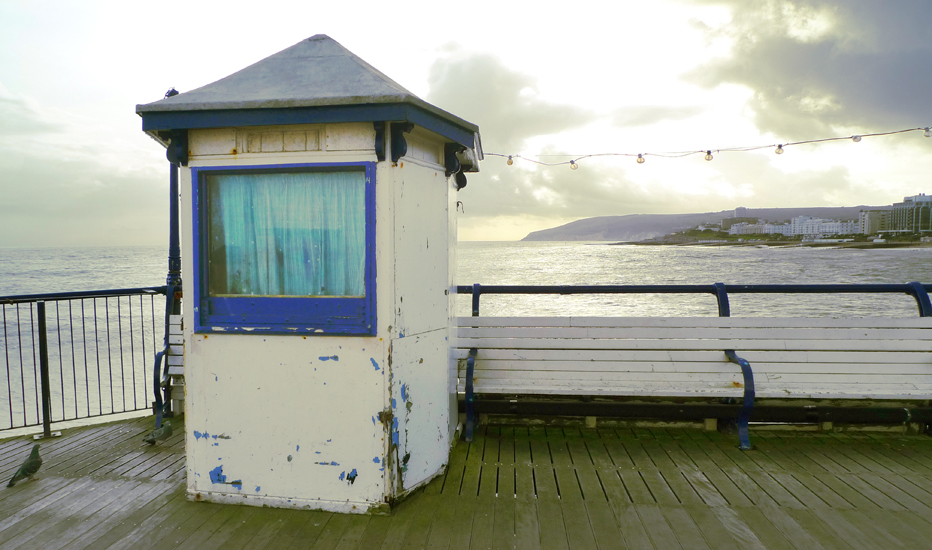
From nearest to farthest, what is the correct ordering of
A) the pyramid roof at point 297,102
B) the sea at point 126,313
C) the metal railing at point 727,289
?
the pyramid roof at point 297,102, the metal railing at point 727,289, the sea at point 126,313

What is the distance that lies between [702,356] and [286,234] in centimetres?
328

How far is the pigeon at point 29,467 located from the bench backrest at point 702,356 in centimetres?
290

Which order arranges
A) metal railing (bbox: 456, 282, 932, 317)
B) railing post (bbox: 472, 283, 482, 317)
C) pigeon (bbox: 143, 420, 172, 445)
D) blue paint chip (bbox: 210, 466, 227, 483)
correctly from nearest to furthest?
blue paint chip (bbox: 210, 466, 227, 483)
pigeon (bbox: 143, 420, 172, 445)
metal railing (bbox: 456, 282, 932, 317)
railing post (bbox: 472, 283, 482, 317)

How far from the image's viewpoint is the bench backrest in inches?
151

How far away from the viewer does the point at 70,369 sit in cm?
1556

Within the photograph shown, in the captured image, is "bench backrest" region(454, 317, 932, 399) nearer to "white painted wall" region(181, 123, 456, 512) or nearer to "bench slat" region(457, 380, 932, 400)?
"bench slat" region(457, 380, 932, 400)

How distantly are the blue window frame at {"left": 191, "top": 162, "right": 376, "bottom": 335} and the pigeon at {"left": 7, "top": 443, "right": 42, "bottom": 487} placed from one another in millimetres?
1594

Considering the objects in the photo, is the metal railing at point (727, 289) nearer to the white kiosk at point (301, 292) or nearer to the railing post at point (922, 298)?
the railing post at point (922, 298)

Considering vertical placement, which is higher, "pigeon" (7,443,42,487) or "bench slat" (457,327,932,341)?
"bench slat" (457,327,932,341)

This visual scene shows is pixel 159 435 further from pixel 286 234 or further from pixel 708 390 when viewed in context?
pixel 708 390

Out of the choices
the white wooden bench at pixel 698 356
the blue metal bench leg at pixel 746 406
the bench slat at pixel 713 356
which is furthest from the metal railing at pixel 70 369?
the blue metal bench leg at pixel 746 406

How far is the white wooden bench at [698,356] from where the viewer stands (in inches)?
151

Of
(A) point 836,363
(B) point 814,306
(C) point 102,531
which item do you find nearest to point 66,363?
(C) point 102,531

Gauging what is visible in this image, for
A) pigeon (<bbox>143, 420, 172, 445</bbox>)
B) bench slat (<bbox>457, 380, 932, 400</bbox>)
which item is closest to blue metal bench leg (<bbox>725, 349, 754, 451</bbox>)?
bench slat (<bbox>457, 380, 932, 400</bbox>)
